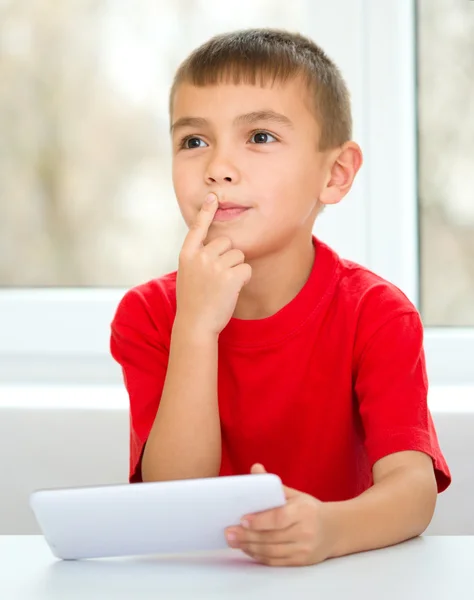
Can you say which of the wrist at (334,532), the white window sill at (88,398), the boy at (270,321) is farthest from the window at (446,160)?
the wrist at (334,532)

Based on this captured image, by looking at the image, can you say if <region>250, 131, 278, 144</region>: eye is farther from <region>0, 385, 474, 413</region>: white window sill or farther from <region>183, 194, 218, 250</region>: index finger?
<region>0, 385, 474, 413</region>: white window sill

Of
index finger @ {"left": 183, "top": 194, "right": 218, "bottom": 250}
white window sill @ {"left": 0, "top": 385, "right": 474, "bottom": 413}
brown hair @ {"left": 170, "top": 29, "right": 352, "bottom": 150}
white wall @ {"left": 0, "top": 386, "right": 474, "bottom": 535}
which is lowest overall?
A: white wall @ {"left": 0, "top": 386, "right": 474, "bottom": 535}

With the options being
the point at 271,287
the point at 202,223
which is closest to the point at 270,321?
the point at 271,287

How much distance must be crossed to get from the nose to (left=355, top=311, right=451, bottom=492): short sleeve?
24 cm

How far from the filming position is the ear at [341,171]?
123 centimetres

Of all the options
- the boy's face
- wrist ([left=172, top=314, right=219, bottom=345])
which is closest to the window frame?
the boy's face

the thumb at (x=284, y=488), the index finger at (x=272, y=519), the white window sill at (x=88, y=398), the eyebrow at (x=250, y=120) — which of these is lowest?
the index finger at (x=272, y=519)

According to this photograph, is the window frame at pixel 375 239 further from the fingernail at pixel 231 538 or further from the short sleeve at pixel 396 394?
the fingernail at pixel 231 538

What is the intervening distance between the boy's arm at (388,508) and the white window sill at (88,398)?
1.29 ft

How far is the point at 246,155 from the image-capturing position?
3.60 ft

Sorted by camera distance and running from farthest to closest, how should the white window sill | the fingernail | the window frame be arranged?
the window frame < the white window sill < the fingernail

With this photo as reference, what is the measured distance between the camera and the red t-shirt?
1.15 metres

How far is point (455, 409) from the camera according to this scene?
1.40m

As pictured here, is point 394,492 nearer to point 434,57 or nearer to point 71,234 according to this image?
point 434,57
